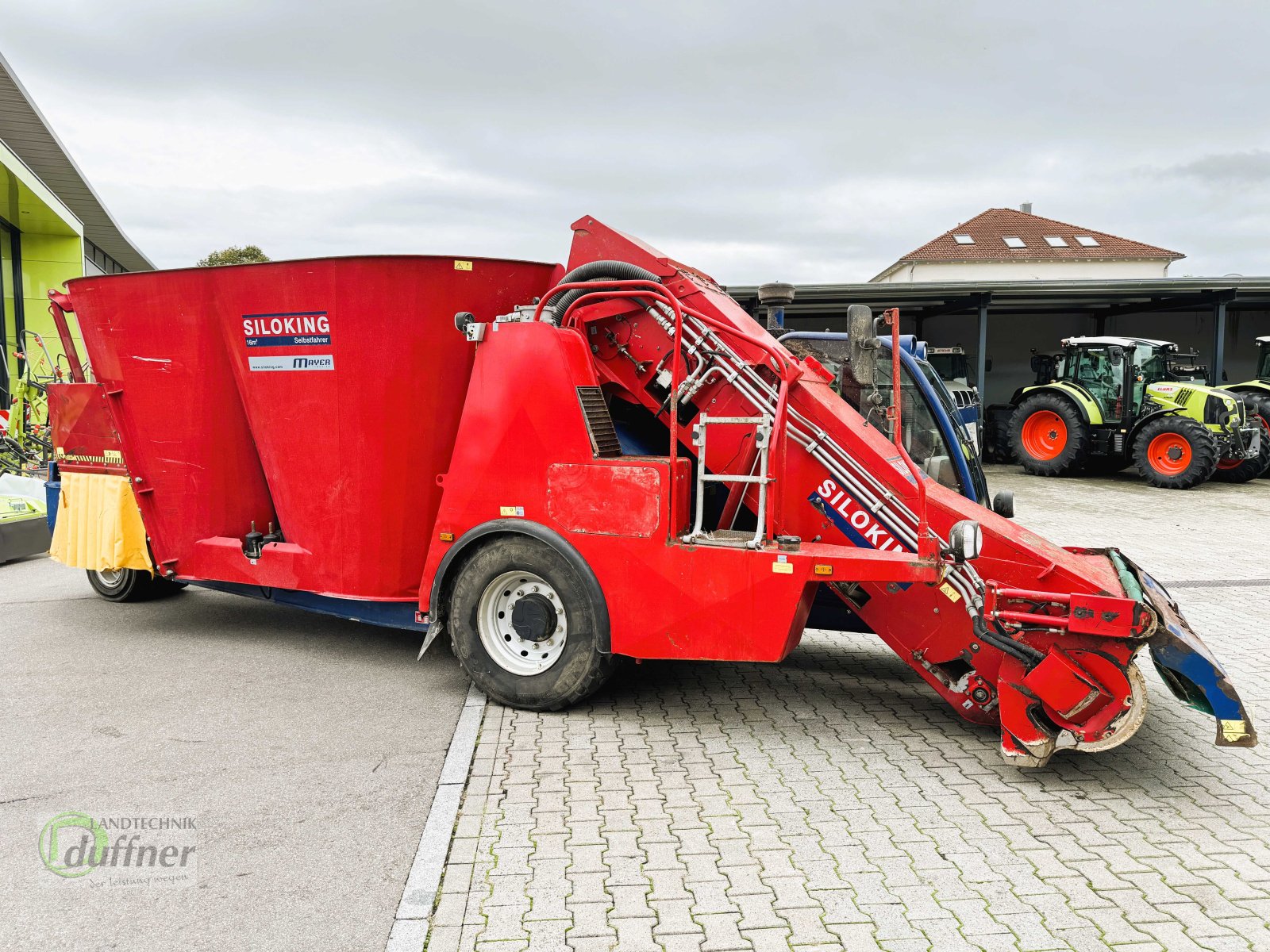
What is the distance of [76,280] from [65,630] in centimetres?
245

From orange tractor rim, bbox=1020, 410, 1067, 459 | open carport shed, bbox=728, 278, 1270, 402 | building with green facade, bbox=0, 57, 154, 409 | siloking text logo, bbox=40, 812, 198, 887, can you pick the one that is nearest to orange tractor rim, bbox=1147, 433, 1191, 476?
orange tractor rim, bbox=1020, 410, 1067, 459

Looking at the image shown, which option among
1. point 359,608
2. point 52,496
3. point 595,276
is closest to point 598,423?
point 595,276

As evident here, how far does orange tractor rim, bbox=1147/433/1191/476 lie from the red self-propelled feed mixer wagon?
12.6m

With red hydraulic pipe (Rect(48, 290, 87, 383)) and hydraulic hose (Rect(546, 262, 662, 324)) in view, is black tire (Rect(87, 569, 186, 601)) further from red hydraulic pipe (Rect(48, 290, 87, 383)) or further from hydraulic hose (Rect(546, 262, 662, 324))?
hydraulic hose (Rect(546, 262, 662, 324))

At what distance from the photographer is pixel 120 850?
3539 mm

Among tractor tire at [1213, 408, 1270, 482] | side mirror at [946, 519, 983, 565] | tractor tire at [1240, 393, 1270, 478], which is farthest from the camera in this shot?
tractor tire at [1240, 393, 1270, 478]

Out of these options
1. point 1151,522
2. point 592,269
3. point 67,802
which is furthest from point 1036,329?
point 67,802

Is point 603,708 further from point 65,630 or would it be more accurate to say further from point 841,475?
point 65,630

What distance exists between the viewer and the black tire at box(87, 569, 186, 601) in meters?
7.52

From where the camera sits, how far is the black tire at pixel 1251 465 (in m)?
16.9

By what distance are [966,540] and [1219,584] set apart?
235 inches

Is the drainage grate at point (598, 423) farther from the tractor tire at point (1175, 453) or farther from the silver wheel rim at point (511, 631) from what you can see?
the tractor tire at point (1175, 453)

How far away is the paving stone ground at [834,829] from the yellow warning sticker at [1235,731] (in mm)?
326

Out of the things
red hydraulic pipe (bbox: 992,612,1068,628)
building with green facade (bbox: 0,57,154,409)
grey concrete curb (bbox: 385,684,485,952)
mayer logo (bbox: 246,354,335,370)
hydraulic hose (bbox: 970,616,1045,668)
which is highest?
building with green facade (bbox: 0,57,154,409)
